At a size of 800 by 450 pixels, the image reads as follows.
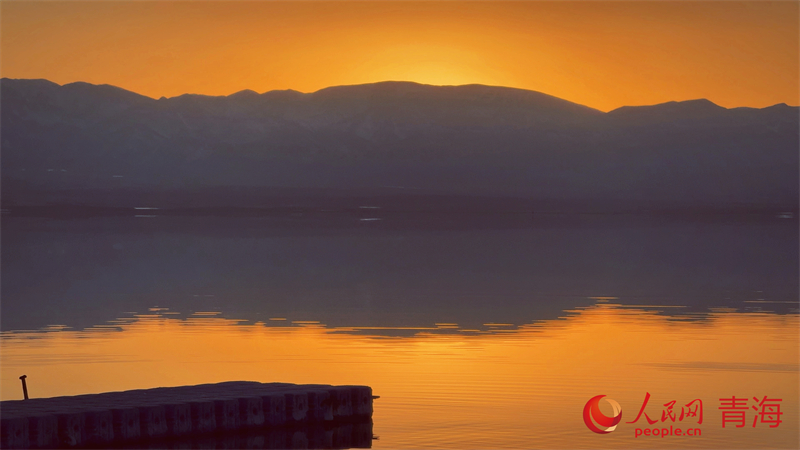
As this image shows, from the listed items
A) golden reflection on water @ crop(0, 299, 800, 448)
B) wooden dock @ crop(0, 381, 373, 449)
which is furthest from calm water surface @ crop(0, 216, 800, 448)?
wooden dock @ crop(0, 381, 373, 449)

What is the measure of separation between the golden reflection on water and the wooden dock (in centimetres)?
60

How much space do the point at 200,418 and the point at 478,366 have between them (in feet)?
23.3

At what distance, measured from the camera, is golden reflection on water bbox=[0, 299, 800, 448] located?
53.2 feet

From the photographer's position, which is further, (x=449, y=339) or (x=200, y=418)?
(x=449, y=339)

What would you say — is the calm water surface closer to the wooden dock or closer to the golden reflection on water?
the golden reflection on water

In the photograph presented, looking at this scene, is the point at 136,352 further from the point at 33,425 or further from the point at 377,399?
the point at 33,425

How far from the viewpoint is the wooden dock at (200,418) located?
14.0 m

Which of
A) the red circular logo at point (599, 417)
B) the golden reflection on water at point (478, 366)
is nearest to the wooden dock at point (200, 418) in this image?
the golden reflection on water at point (478, 366)

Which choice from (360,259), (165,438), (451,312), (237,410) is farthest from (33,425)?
(360,259)

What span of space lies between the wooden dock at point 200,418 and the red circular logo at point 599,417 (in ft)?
9.91

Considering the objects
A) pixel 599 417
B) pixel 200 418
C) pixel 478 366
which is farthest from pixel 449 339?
pixel 200 418

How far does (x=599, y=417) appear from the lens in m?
16.8

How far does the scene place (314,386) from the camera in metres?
16.5

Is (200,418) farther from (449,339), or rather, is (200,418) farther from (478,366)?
(449,339)
